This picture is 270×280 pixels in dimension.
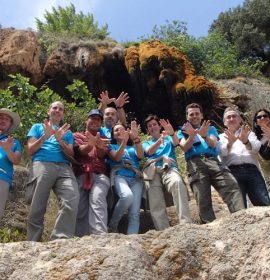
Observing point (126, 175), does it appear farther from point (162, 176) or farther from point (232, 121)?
point (232, 121)

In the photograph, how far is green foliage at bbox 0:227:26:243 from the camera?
6.39 m

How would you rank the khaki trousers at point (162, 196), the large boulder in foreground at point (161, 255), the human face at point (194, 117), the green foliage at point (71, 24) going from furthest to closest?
the green foliage at point (71, 24) < the human face at point (194, 117) < the khaki trousers at point (162, 196) < the large boulder in foreground at point (161, 255)

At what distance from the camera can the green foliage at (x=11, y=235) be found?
6394mm

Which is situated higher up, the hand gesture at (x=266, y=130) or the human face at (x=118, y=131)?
the human face at (x=118, y=131)

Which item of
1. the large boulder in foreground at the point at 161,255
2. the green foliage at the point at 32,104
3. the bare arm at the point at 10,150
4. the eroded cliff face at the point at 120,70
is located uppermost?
the eroded cliff face at the point at 120,70

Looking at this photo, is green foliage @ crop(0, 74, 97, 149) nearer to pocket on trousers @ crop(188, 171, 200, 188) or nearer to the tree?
pocket on trousers @ crop(188, 171, 200, 188)

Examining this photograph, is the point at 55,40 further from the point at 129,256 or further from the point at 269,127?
the point at 129,256

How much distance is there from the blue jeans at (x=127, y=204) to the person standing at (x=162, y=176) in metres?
0.16

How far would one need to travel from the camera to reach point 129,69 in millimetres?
14711

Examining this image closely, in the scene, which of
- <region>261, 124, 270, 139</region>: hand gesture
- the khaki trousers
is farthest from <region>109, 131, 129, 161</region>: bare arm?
<region>261, 124, 270, 139</region>: hand gesture

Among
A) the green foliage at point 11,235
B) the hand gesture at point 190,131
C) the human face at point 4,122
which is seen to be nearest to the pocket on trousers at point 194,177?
the hand gesture at point 190,131

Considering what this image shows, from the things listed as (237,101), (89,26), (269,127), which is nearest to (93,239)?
(269,127)

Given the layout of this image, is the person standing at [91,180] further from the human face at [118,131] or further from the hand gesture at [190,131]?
the hand gesture at [190,131]

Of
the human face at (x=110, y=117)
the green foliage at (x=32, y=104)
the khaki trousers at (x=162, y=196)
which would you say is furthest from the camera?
the green foliage at (x=32, y=104)
